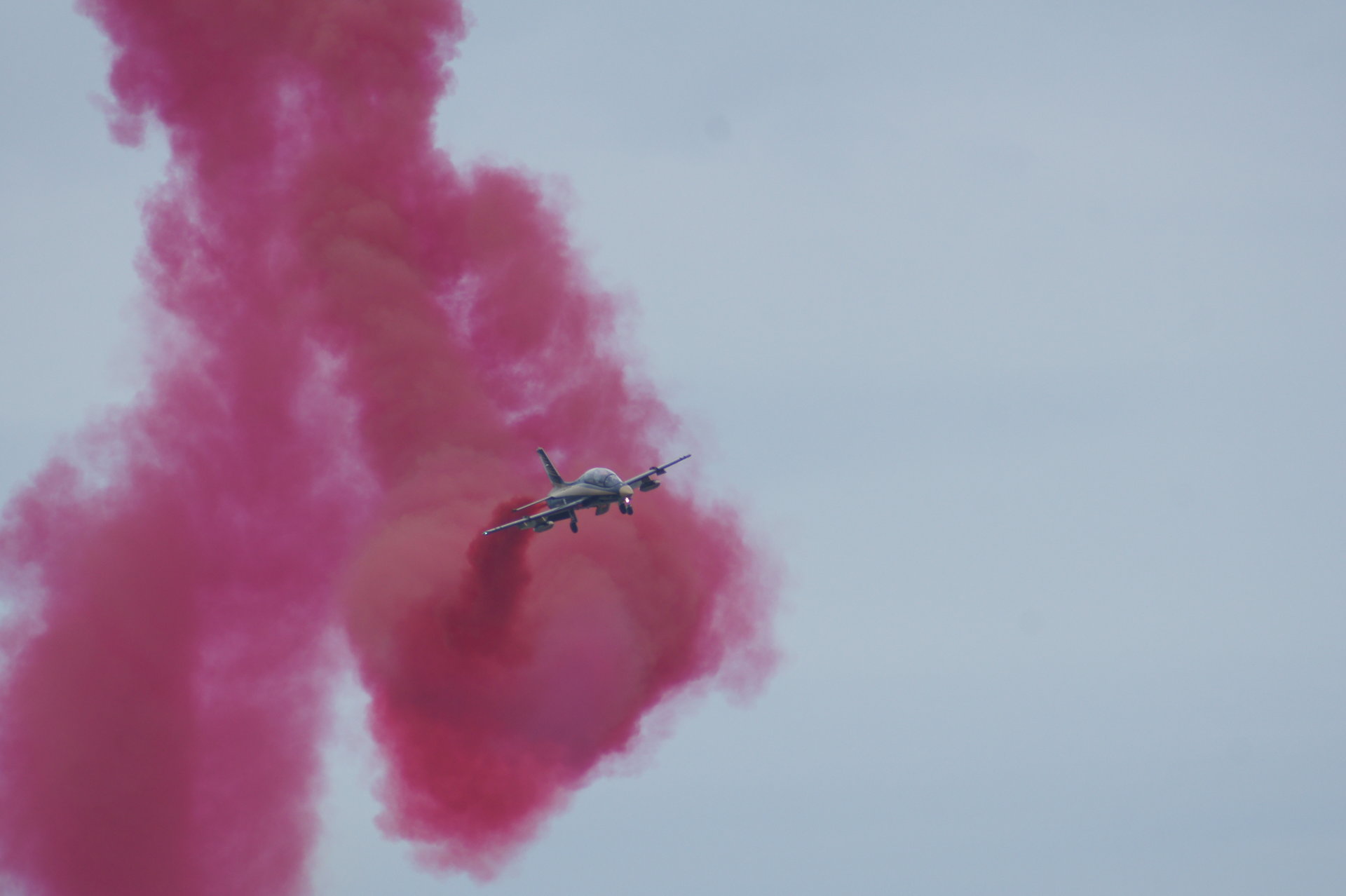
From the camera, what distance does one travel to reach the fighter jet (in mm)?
93312

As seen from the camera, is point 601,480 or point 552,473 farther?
point 552,473

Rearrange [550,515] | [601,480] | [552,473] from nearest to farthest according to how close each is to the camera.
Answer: [601,480], [550,515], [552,473]

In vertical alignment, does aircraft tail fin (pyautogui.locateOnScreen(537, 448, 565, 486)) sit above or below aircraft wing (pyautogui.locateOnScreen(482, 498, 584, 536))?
above

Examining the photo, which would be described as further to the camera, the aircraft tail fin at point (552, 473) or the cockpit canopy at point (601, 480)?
the aircraft tail fin at point (552, 473)

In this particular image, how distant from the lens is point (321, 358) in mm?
102188

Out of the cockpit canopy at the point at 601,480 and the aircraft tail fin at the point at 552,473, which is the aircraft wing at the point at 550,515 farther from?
the aircraft tail fin at the point at 552,473

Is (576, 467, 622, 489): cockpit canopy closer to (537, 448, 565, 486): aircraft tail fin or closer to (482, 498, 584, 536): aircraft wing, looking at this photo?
(482, 498, 584, 536): aircraft wing

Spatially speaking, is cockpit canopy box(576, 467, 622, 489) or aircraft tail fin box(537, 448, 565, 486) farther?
aircraft tail fin box(537, 448, 565, 486)

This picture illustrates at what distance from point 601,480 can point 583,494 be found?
1.11 meters

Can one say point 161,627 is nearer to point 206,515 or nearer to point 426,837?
point 206,515

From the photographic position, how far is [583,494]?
9350 cm

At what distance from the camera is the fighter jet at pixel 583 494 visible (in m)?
93.3

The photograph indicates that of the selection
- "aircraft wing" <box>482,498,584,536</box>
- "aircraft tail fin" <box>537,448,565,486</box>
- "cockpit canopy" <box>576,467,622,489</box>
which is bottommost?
"aircraft wing" <box>482,498,584,536</box>

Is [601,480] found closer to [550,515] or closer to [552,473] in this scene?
[552,473]
